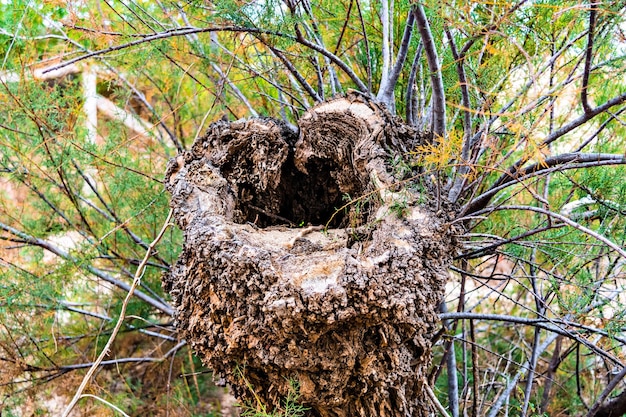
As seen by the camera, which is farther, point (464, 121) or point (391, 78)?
point (391, 78)

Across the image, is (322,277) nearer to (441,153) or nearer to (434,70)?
(441,153)

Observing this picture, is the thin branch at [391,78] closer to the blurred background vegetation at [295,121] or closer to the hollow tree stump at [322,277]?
the blurred background vegetation at [295,121]

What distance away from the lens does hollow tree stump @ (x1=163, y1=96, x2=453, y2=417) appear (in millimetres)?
846

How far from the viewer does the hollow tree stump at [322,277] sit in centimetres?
85

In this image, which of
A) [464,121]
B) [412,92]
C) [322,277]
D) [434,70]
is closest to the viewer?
Result: [322,277]

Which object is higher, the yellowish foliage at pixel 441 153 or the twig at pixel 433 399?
the yellowish foliage at pixel 441 153

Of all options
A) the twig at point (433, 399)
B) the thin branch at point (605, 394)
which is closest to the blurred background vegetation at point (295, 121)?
the thin branch at point (605, 394)

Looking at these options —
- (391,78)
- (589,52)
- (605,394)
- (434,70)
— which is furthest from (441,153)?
(605,394)

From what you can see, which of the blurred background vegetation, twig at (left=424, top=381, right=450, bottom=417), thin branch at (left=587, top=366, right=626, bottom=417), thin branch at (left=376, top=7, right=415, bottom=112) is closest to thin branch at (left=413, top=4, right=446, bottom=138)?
the blurred background vegetation

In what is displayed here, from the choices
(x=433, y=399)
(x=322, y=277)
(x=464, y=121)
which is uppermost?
(x=464, y=121)

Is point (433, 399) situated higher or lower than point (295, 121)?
lower

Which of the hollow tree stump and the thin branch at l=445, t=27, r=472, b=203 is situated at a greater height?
the thin branch at l=445, t=27, r=472, b=203

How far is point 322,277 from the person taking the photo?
2.80 ft

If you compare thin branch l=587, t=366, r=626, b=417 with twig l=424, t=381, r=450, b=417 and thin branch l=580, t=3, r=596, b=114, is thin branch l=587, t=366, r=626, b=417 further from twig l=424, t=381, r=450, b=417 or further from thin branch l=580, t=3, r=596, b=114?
thin branch l=580, t=3, r=596, b=114
